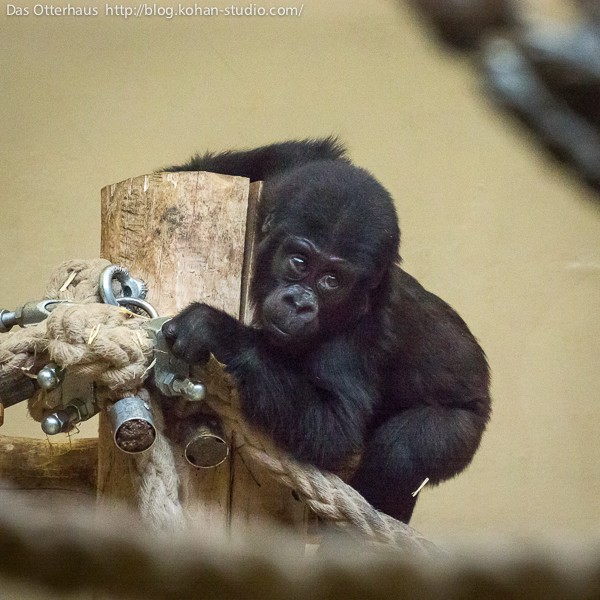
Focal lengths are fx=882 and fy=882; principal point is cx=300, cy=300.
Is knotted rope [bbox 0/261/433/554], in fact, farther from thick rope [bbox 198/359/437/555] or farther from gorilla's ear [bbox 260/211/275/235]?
gorilla's ear [bbox 260/211/275/235]

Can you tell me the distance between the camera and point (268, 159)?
94.0 inches

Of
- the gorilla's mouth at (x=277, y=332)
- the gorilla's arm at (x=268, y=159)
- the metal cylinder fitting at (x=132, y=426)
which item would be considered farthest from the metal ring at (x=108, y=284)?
the gorilla's arm at (x=268, y=159)

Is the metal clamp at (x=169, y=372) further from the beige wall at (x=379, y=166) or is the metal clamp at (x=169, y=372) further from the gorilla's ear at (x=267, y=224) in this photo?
the beige wall at (x=379, y=166)

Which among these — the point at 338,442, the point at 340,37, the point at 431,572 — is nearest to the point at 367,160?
the point at 340,37

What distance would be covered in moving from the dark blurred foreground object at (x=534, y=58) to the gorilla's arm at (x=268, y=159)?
1.73 m

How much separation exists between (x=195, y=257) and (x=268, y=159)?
0.68 metres

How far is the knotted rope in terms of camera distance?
1.46m

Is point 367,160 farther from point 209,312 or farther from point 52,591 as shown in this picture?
point 52,591

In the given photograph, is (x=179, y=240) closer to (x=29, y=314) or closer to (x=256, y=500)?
(x=29, y=314)

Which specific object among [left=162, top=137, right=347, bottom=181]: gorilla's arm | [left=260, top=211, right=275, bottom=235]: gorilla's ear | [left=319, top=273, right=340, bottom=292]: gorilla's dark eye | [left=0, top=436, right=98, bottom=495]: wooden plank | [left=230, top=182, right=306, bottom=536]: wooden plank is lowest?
[left=0, top=436, right=98, bottom=495]: wooden plank

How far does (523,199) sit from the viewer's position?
3.35m

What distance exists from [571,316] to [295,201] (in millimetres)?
1814

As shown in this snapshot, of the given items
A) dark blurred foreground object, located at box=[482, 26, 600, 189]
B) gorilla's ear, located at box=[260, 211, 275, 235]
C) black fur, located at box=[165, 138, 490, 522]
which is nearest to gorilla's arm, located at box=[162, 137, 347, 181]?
black fur, located at box=[165, 138, 490, 522]

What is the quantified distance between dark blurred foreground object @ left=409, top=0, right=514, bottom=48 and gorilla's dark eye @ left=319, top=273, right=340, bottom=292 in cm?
140
